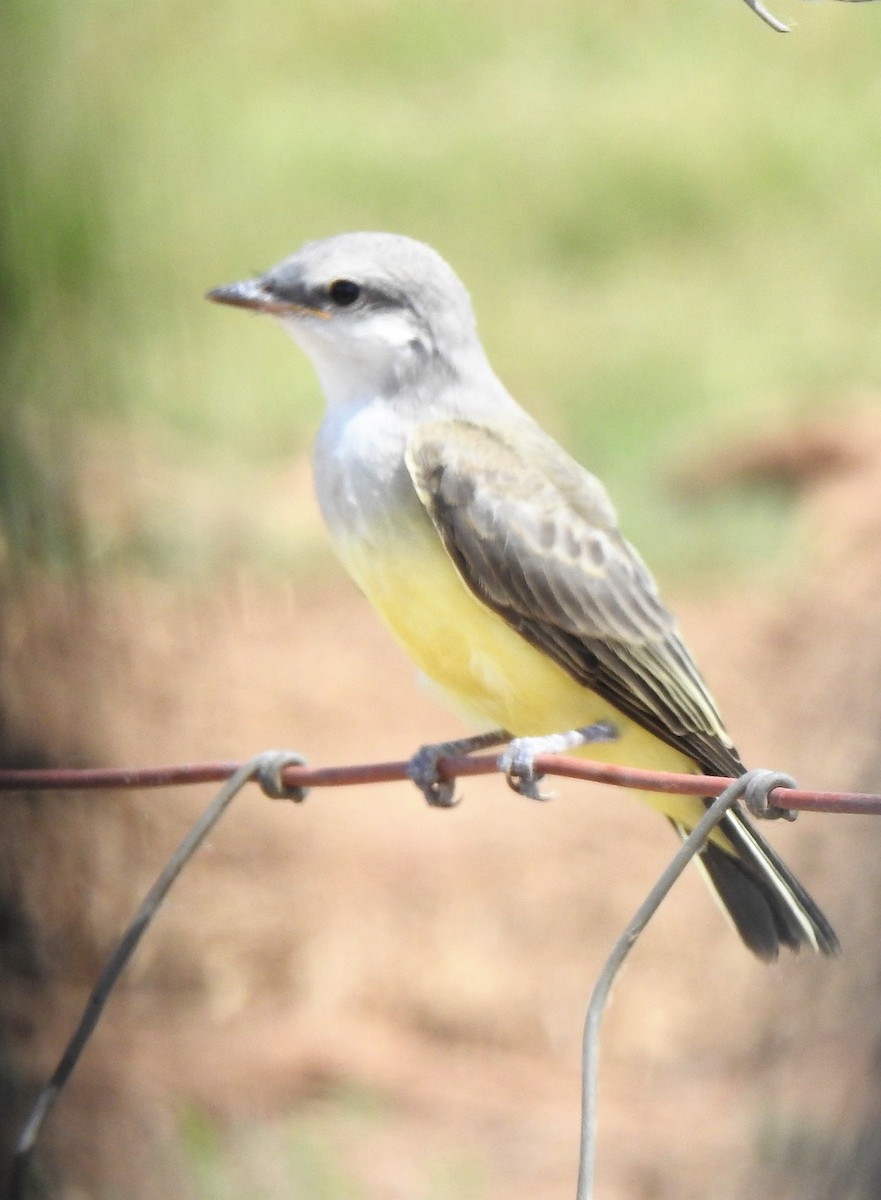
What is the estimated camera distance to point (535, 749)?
267cm

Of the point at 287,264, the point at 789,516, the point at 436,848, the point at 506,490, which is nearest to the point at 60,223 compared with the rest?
the point at 287,264

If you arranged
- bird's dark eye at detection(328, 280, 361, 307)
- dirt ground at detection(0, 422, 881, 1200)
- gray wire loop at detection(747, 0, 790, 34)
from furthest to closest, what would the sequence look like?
dirt ground at detection(0, 422, 881, 1200), bird's dark eye at detection(328, 280, 361, 307), gray wire loop at detection(747, 0, 790, 34)

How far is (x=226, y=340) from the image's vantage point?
10062 mm

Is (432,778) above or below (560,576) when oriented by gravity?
below

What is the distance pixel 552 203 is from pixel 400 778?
8.91 metres

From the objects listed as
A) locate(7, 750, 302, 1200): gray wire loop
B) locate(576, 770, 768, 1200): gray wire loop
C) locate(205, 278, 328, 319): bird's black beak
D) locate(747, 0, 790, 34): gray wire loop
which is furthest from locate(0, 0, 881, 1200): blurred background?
locate(747, 0, 790, 34): gray wire loop

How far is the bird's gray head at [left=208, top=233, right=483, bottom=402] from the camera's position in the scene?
2965mm

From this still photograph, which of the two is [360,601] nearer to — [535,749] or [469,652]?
[469,652]

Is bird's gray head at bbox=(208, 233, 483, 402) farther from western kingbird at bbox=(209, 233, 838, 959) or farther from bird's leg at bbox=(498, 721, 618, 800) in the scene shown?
bird's leg at bbox=(498, 721, 618, 800)

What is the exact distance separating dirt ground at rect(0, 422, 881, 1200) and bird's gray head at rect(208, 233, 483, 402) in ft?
3.11

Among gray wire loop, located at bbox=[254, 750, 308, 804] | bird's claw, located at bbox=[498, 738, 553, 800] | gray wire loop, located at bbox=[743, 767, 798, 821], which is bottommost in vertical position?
gray wire loop, located at bbox=[743, 767, 798, 821]

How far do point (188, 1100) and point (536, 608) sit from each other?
2.75 metres

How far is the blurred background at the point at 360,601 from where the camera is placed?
4086 mm

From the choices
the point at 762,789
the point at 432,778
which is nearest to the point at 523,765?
the point at 432,778
